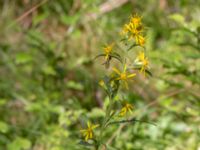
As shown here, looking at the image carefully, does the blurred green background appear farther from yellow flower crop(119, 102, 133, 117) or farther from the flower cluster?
the flower cluster

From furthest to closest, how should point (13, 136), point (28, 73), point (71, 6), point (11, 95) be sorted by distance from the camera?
1. point (71, 6)
2. point (28, 73)
3. point (11, 95)
4. point (13, 136)

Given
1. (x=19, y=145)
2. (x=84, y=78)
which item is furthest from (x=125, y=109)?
(x=84, y=78)

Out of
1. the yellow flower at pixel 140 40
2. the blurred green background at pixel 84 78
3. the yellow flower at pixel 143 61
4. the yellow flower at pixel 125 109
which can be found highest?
the blurred green background at pixel 84 78

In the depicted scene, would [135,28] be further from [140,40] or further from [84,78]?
[84,78]

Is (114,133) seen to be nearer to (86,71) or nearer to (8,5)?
(86,71)

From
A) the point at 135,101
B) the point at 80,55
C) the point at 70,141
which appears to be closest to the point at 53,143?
the point at 70,141

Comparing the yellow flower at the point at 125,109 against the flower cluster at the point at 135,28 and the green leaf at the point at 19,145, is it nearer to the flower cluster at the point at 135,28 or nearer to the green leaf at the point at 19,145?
the flower cluster at the point at 135,28

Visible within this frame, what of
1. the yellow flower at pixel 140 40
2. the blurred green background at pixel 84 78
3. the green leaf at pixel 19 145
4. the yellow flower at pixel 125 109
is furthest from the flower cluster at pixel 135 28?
the green leaf at pixel 19 145

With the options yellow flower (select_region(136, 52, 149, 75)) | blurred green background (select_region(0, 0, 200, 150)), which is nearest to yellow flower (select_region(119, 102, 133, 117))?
yellow flower (select_region(136, 52, 149, 75))
